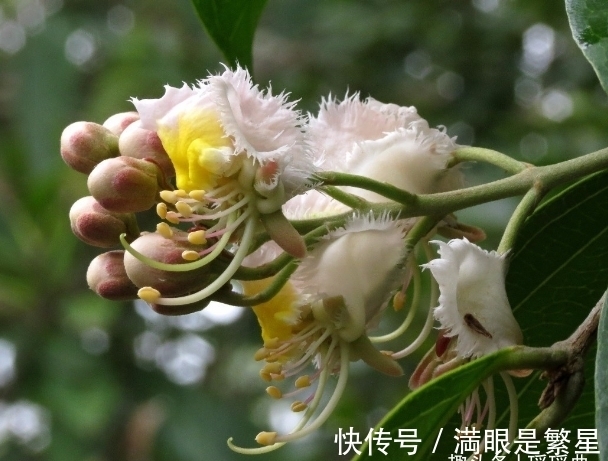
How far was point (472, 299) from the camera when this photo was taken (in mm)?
886

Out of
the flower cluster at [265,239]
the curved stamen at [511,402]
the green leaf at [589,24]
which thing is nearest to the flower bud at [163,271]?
the flower cluster at [265,239]

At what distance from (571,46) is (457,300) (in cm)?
242

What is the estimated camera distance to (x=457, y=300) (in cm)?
88

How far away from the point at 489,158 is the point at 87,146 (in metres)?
0.42

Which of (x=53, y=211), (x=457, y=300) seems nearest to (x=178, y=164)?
(x=457, y=300)

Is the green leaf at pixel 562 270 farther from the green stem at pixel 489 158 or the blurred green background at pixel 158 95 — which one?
the blurred green background at pixel 158 95

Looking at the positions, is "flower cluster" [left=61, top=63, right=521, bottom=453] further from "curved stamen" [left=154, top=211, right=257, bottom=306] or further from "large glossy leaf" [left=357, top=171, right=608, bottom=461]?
"large glossy leaf" [left=357, top=171, right=608, bottom=461]

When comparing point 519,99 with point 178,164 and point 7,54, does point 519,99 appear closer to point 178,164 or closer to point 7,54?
point 7,54

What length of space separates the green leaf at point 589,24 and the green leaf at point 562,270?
200mm

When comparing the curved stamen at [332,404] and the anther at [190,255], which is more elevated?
the anther at [190,255]

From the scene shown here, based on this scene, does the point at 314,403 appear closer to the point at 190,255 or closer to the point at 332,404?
the point at 332,404

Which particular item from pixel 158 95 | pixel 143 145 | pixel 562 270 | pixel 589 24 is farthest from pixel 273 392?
pixel 158 95

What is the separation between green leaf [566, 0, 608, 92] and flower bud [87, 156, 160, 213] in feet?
1.46

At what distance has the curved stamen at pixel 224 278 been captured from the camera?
83 cm
